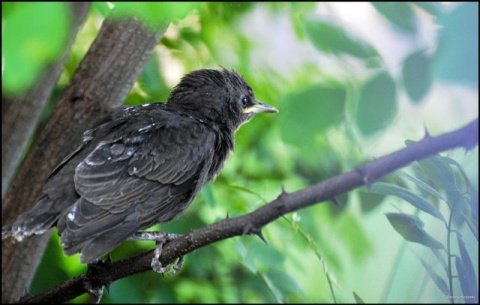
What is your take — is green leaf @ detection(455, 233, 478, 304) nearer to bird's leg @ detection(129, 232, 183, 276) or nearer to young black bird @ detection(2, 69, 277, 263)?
bird's leg @ detection(129, 232, 183, 276)

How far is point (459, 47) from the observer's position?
5.54ft

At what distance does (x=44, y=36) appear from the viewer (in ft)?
5.37

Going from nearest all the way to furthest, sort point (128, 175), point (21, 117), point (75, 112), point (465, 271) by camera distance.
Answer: point (465, 271) < point (128, 175) < point (75, 112) < point (21, 117)

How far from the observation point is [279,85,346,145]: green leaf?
2.30m

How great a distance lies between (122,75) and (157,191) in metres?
0.88

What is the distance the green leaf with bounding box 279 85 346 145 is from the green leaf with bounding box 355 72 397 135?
4.2 inches

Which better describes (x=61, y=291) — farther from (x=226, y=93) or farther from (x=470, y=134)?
(x=470, y=134)

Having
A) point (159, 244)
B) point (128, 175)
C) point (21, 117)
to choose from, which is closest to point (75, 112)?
point (21, 117)

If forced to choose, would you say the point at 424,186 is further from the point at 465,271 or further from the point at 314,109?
the point at 314,109

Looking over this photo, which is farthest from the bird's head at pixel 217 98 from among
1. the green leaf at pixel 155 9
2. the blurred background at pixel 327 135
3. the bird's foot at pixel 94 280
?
the green leaf at pixel 155 9

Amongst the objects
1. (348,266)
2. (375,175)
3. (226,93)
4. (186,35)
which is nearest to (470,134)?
(375,175)

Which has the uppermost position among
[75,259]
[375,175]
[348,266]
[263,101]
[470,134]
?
[470,134]

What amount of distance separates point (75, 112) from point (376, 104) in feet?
7.20

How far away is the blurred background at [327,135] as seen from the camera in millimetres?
1879
